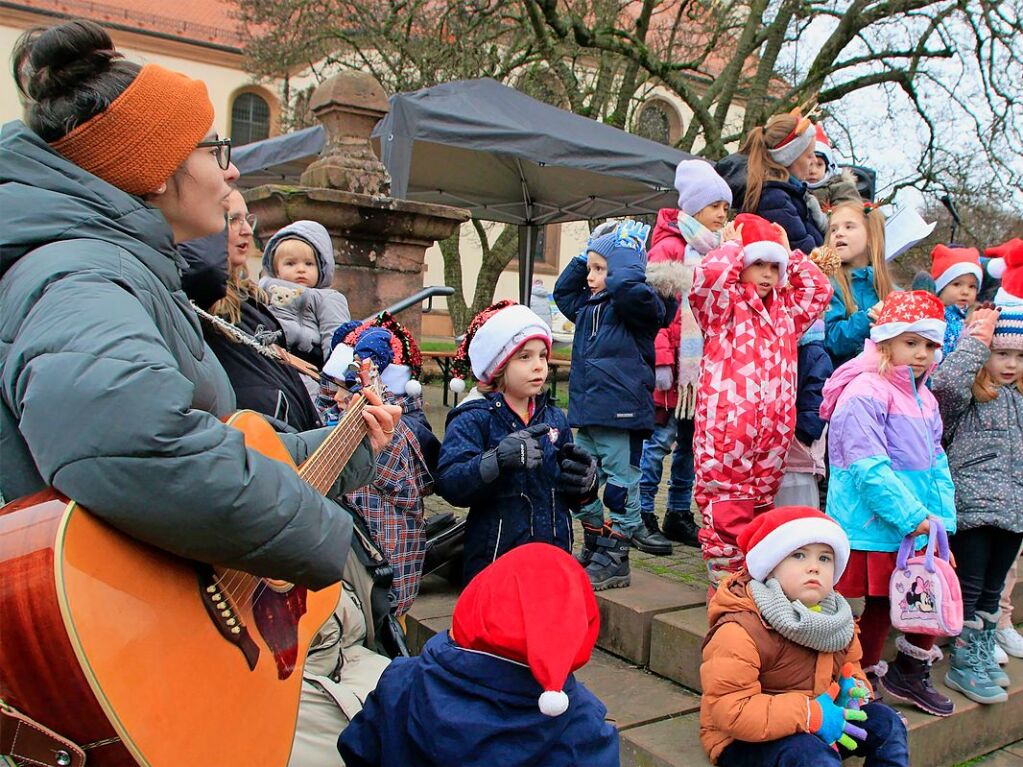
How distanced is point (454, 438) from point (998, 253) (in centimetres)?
354

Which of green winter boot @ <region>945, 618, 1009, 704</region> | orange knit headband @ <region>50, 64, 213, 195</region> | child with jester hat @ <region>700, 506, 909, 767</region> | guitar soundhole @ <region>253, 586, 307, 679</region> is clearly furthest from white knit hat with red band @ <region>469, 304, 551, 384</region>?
green winter boot @ <region>945, 618, 1009, 704</region>

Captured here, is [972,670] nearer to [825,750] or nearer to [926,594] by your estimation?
[926,594]

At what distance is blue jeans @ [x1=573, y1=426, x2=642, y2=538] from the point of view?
4387mm

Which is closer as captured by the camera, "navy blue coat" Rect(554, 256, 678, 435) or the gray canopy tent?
"navy blue coat" Rect(554, 256, 678, 435)

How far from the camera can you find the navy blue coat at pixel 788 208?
4.64 m

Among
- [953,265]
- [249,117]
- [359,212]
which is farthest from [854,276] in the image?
[249,117]

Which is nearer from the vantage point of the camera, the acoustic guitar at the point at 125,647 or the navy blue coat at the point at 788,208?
the acoustic guitar at the point at 125,647

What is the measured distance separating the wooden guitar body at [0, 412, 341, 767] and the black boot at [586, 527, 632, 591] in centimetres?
250

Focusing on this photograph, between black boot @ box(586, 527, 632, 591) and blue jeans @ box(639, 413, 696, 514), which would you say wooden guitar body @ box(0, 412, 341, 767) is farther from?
blue jeans @ box(639, 413, 696, 514)

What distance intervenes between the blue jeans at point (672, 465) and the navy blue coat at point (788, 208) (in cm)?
115

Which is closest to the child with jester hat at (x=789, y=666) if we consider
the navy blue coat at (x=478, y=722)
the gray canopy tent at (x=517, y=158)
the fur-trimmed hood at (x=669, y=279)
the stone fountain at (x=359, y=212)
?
the navy blue coat at (x=478, y=722)

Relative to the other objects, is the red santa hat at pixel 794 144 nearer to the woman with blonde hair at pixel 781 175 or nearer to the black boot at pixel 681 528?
the woman with blonde hair at pixel 781 175

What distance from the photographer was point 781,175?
4.73 metres

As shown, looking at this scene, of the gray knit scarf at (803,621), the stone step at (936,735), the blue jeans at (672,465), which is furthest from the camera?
the blue jeans at (672,465)
